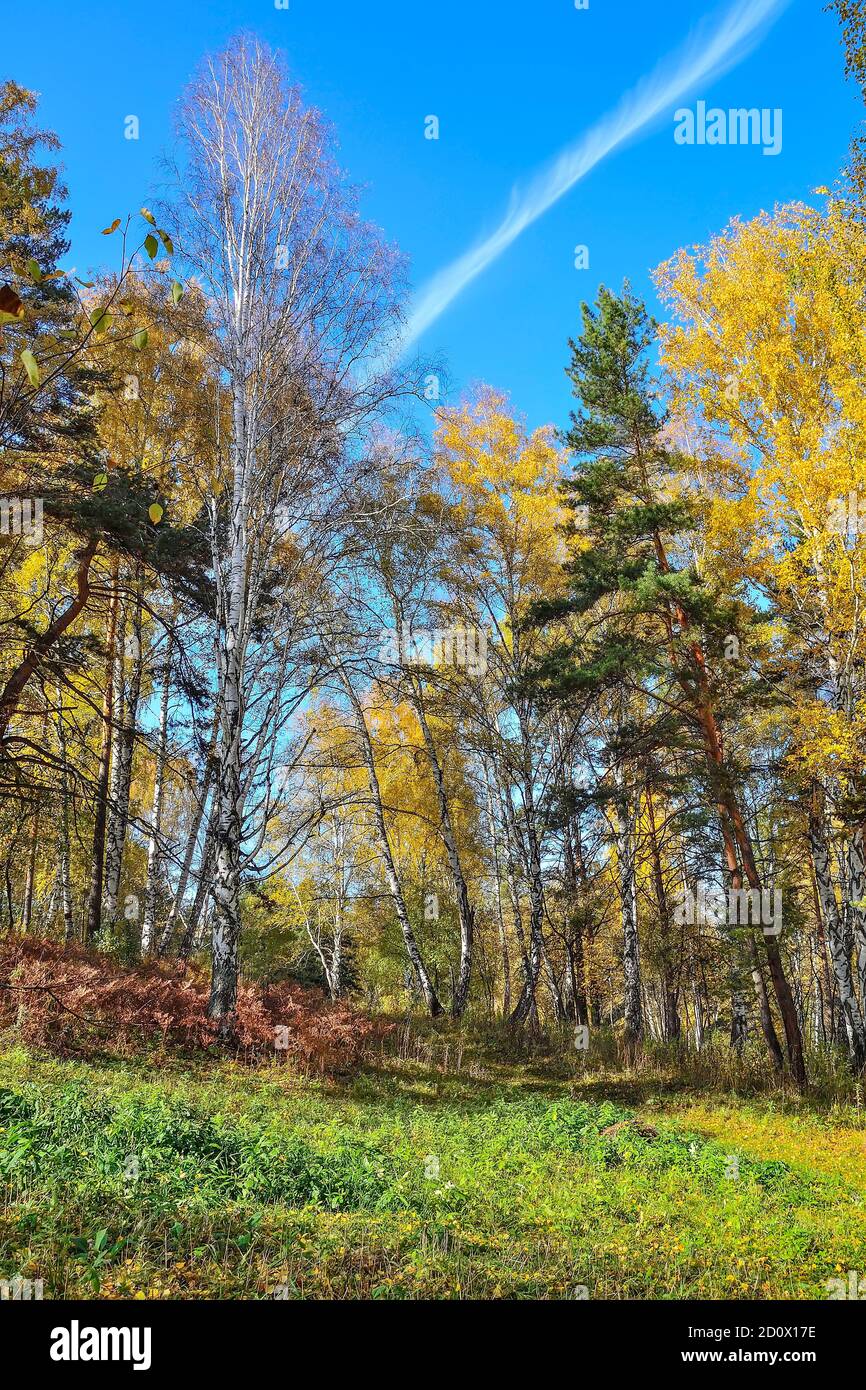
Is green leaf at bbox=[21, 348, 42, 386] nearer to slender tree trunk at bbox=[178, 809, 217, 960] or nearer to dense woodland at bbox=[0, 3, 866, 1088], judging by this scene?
dense woodland at bbox=[0, 3, 866, 1088]

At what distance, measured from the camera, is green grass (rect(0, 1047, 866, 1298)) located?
3.67m

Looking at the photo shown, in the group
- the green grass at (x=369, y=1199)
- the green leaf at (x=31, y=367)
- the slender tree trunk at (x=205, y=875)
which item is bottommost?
the green grass at (x=369, y=1199)

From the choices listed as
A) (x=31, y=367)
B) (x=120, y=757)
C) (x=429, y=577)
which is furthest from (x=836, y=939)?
(x=31, y=367)

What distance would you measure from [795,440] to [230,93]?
385 inches

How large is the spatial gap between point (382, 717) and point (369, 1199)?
15071 mm

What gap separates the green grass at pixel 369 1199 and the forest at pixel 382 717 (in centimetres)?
3

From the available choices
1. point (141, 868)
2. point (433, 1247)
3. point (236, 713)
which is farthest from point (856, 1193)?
point (141, 868)

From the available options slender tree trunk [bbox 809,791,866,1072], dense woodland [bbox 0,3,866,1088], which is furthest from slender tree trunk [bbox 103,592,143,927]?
slender tree trunk [bbox 809,791,866,1072]

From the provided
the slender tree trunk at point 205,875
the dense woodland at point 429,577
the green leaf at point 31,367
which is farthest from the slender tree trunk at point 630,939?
the green leaf at point 31,367

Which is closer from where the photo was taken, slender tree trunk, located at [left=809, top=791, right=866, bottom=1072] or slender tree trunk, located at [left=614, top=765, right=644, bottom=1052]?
slender tree trunk, located at [left=809, top=791, right=866, bottom=1072]

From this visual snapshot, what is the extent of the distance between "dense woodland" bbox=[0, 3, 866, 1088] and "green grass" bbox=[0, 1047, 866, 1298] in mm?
1933

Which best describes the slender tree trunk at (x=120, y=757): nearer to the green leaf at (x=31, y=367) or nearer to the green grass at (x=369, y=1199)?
the green grass at (x=369, y=1199)

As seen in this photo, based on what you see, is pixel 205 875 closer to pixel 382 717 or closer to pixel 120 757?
pixel 120 757

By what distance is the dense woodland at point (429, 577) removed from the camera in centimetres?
950
